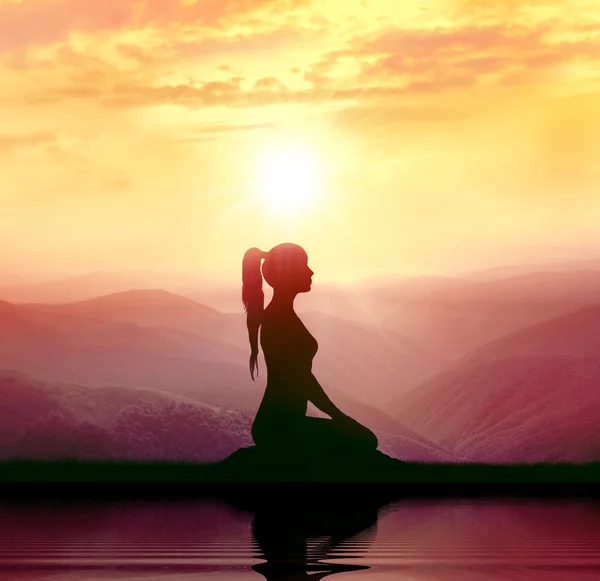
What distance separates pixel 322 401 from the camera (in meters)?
18.8

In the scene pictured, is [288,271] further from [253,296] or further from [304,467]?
[304,467]

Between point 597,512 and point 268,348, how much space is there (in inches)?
232

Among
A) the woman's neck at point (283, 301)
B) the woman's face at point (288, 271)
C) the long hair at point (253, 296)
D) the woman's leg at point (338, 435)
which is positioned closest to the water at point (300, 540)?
the woman's leg at point (338, 435)

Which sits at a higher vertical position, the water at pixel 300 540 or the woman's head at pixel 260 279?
the woman's head at pixel 260 279

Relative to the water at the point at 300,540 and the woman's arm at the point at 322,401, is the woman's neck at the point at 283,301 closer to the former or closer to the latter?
the woman's arm at the point at 322,401

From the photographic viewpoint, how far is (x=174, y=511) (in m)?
15.9

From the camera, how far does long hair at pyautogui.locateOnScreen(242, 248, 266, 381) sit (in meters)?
18.7

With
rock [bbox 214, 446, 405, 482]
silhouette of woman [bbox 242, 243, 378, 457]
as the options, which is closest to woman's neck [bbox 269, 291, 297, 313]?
silhouette of woman [bbox 242, 243, 378, 457]

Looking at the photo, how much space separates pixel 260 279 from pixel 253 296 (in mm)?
306

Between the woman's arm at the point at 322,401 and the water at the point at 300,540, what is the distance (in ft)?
5.76

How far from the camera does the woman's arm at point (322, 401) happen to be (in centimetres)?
1878

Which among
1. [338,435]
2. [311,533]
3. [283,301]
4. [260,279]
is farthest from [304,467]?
[311,533]

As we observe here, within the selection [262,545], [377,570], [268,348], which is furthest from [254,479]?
[377,570]

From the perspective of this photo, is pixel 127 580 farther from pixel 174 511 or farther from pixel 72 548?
pixel 174 511
